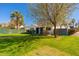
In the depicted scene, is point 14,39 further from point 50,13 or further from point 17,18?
point 50,13

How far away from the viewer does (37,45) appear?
2840 millimetres

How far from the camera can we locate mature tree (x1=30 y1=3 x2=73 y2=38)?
9.26 ft

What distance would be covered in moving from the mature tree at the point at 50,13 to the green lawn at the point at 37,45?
3.6 inches

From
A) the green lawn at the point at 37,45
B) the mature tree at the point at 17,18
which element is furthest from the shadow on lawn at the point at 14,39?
the mature tree at the point at 17,18

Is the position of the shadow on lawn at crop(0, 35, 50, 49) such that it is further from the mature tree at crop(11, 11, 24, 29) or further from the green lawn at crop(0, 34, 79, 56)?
the mature tree at crop(11, 11, 24, 29)

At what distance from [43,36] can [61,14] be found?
0.26m

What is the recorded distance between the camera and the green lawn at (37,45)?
9.21 feet

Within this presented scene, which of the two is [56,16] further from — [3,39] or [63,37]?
[3,39]

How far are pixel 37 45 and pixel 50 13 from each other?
1.02ft

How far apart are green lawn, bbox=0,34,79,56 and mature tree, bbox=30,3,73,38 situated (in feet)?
0.30

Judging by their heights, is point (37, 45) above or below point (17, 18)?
below

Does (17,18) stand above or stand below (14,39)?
above

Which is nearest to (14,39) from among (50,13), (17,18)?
(17,18)

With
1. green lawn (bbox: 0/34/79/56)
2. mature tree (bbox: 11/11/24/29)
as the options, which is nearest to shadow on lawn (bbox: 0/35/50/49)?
green lawn (bbox: 0/34/79/56)
